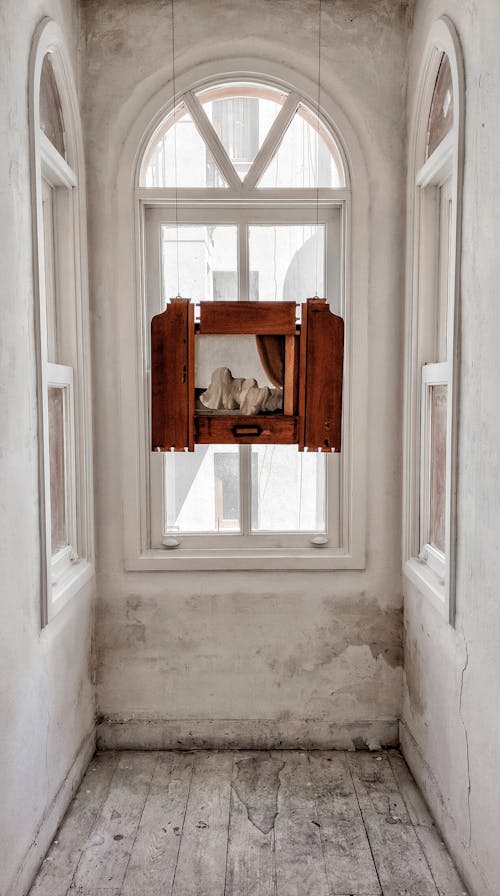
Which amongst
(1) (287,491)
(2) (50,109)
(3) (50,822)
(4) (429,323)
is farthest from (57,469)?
(4) (429,323)

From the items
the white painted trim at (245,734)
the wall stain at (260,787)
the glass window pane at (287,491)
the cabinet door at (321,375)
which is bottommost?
Answer: the wall stain at (260,787)

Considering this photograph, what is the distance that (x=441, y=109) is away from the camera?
2600mm

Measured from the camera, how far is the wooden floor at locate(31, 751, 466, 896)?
2229mm

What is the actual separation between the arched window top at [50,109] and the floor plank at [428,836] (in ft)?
9.43

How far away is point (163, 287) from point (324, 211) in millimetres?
Result: 791

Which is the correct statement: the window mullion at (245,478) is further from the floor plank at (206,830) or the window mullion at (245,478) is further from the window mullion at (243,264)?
the floor plank at (206,830)

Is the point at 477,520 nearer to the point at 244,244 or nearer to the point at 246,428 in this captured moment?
the point at 246,428

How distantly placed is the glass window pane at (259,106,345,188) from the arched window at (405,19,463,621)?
370mm

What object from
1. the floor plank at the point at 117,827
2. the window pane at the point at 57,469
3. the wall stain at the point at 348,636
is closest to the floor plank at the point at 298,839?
the wall stain at the point at 348,636

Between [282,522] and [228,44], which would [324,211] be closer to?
[228,44]

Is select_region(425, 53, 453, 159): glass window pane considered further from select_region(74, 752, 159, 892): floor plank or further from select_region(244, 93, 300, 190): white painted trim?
select_region(74, 752, 159, 892): floor plank

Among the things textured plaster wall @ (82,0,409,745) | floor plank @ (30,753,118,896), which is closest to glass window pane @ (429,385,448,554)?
textured plaster wall @ (82,0,409,745)

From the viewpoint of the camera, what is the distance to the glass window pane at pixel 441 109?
8.23 feet

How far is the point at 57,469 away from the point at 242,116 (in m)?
1.73
